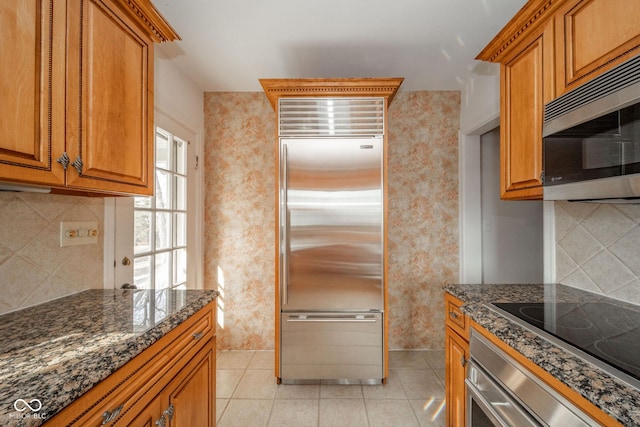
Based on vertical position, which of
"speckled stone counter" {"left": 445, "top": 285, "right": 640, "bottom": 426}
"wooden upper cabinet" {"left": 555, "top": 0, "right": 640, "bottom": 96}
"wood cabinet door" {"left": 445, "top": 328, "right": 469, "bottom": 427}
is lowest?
"wood cabinet door" {"left": 445, "top": 328, "right": 469, "bottom": 427}

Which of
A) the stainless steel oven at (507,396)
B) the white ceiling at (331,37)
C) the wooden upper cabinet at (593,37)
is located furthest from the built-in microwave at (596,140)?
the white ceiling at (331,37)

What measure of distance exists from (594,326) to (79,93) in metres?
2.04

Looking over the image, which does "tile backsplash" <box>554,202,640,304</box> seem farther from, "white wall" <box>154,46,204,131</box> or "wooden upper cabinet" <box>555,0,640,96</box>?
"white wall" <box>154,46,204,131</box>

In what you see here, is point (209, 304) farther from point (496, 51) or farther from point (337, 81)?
point (496, 51)

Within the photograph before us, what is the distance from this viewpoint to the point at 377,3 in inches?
65.4

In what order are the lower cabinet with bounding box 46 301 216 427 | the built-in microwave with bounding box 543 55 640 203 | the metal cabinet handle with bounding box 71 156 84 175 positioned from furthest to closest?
1. the metal cabinet handle with bounding box 71 156 84 175
2. the built-in microwave with bounding box 543 55 640 203
3. the lower cabinet with bounding box 46 301 216 427

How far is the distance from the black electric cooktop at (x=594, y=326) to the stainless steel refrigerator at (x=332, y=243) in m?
0.95

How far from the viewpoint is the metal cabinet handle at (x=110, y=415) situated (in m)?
0.80

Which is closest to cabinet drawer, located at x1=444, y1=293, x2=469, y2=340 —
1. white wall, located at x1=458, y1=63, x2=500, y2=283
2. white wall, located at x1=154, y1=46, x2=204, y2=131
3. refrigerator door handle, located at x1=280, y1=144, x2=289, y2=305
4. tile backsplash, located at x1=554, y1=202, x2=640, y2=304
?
tile backsplash, located at x1=554, y1=202, x2=640, y2=304

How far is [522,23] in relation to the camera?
1.41 metres

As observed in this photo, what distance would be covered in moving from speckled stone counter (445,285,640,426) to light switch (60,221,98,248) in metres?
1.91

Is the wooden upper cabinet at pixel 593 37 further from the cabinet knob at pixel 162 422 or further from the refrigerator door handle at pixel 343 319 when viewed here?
the cabinet knob at pixel 162 422

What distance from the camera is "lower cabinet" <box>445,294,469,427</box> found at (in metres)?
1.44

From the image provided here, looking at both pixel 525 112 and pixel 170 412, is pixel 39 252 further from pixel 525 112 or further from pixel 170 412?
pixel 525 112
